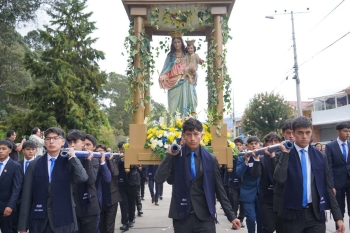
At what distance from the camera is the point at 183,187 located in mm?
3990

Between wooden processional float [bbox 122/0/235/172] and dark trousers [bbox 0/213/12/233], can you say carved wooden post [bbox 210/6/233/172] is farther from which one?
dark trousers [bbox 0/213/12/233]

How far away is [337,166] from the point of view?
6508mm

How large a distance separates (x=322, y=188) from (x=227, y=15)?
430cm

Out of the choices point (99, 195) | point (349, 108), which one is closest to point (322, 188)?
point (99, 195)

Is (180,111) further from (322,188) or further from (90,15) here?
(90,15)

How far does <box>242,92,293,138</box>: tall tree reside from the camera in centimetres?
3169

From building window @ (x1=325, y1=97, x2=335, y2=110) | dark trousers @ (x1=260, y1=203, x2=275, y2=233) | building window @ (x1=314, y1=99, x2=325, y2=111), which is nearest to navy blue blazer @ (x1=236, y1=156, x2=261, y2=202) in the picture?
dark trousers @ (x1=260, y1=203, x2=275, y2=233)

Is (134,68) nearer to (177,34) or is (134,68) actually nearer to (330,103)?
(177,34)

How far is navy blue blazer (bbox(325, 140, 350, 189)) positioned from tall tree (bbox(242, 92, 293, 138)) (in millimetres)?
25070

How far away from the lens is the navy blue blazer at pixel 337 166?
21.0ft

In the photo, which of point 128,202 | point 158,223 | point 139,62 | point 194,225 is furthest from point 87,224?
point 158,223

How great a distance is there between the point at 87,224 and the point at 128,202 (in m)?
Result: 3.58

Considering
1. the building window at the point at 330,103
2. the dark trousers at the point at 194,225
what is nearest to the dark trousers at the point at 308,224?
the dark trousers at the point at 194,225

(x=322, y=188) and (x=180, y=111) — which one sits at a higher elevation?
(x=180, y=111)
